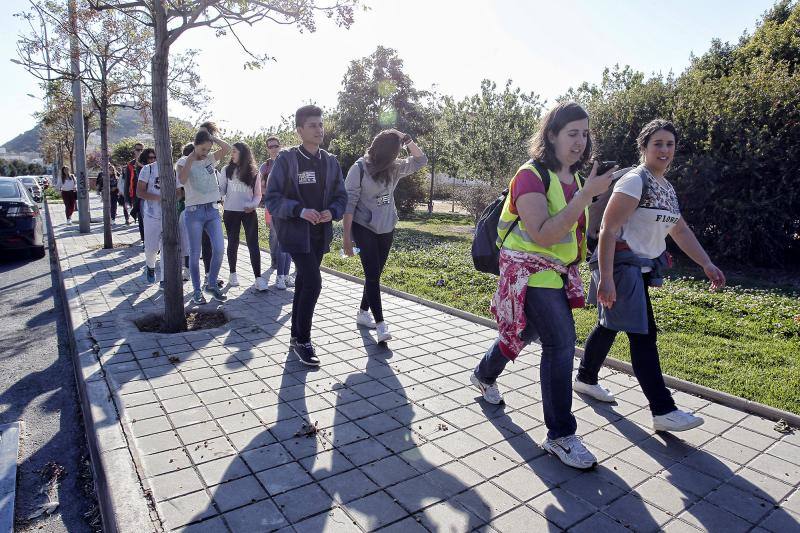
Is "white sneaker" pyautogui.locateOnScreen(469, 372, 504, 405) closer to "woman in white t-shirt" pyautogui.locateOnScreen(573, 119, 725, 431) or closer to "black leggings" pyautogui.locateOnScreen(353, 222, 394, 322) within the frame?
"woman in white t-shirt" pyautogui.locateOnScreen(573, 119, 725, 431)

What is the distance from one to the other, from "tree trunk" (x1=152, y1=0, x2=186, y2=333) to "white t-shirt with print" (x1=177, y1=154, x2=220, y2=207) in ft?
3.76

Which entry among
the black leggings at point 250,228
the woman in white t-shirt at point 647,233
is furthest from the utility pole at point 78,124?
the woman in white t-shirt at point 647,233

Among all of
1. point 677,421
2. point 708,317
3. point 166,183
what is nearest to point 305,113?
point 166,183

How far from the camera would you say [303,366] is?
15.5 feet

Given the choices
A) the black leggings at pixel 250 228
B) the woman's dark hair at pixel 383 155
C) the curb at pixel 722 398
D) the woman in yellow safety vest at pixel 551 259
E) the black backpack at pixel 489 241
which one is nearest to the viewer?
the woman in yellow safety vest at pixel 551 259

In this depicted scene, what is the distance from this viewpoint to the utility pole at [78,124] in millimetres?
9827

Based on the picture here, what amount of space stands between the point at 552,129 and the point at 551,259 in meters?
0.74

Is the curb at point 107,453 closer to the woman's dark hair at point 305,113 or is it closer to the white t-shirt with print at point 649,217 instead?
the woman's dark hair at point 305,113

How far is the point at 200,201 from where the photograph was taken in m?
6.95

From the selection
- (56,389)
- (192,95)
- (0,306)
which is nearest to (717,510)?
(56,389)

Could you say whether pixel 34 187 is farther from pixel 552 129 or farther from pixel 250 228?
pixel 552 129

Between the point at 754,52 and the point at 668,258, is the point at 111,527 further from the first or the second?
the point at 754,52

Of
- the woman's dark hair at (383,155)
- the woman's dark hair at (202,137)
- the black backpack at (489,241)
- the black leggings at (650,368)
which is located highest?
the woman's dark hair at (202,137)

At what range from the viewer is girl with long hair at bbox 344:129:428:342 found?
→ 5.07 m
